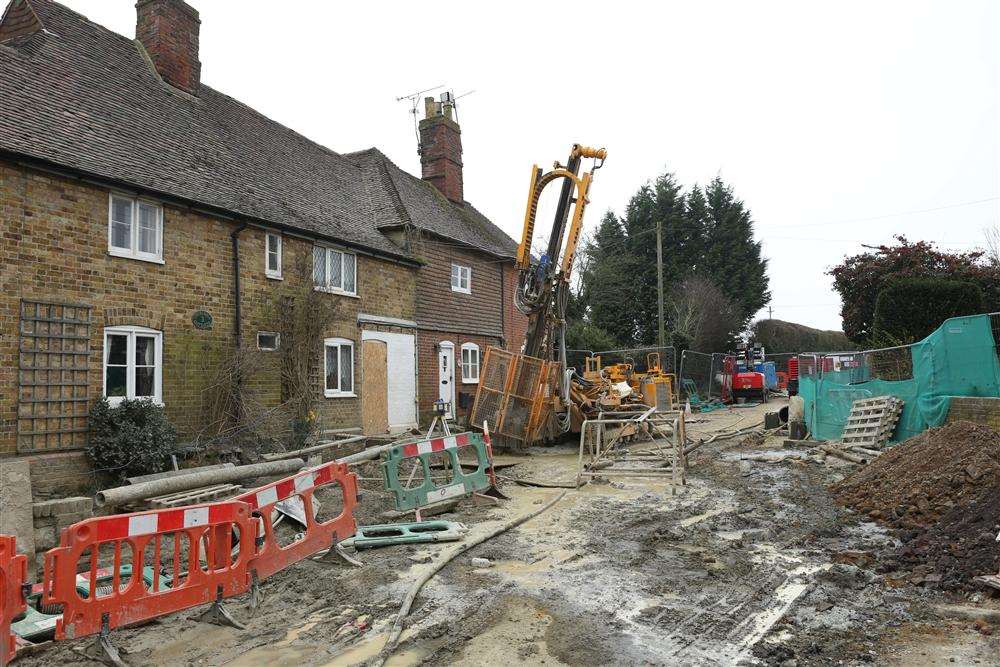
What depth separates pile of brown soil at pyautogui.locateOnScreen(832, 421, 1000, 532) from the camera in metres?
7.53

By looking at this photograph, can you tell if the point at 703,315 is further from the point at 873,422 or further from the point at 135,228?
the point at 135,228

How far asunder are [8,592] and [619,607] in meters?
4.19

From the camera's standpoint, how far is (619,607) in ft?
16.7

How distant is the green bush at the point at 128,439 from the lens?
10359 millimetres

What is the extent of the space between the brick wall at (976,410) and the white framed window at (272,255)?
1375cm

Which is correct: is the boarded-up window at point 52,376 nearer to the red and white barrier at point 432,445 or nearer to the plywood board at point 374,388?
the red and white barrier at point 432,445

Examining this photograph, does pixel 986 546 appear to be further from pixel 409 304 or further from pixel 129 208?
pixel 409 304

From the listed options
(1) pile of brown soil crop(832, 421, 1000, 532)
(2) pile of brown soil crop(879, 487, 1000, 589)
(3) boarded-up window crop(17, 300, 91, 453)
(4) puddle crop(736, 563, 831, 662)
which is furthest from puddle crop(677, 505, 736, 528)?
(3) boarded-up window crop(17, 300, 91, 453)

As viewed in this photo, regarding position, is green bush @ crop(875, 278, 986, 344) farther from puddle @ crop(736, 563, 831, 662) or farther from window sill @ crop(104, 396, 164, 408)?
window sill @ crop(104, 396, 164, 408)

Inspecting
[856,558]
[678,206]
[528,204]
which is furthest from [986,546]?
[678,206]

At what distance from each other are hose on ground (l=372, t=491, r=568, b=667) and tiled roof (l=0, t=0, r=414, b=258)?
350 inches

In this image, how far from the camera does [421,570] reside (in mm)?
6137

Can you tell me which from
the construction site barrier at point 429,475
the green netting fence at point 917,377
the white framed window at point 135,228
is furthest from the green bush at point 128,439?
the green netting fence at point 917,377

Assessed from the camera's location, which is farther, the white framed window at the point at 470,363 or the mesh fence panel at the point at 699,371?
the mesh fence panel at the point at 699,371
